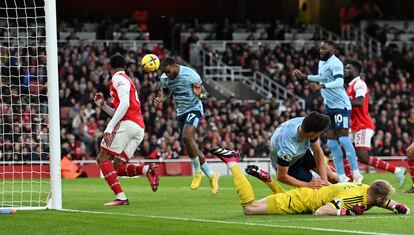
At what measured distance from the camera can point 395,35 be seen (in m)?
44.6

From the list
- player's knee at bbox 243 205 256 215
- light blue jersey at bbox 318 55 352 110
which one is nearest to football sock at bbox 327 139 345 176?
light blue jersey at bbox 318 55 352 110

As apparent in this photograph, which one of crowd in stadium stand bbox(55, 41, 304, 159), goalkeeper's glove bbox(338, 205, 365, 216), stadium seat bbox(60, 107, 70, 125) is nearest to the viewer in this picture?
goalkeeper's glove bbox(338, 205, 365, 216)

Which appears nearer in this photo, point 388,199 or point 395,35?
point 388,199

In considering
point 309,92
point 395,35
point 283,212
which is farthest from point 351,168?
point 395,35

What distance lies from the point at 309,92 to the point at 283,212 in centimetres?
2586

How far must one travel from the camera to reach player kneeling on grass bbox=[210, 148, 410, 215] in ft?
40.3

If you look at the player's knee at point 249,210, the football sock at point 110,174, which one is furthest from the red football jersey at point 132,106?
the player's knee at point 249,210

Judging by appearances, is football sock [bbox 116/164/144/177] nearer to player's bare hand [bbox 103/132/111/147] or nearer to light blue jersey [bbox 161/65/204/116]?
player's bare hand [bbox 103/132/111/147]

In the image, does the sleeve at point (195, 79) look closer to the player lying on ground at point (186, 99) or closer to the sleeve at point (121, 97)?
the player lying on ground at point (186, 99)

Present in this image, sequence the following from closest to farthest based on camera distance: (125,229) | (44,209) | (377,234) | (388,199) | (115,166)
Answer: (377,234)
(125,229)
(388,199)
(44,209)
(115,166)

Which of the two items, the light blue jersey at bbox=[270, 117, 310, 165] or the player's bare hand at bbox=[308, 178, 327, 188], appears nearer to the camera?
the player's bare hand at bbox=[308, 178, 327, 188]

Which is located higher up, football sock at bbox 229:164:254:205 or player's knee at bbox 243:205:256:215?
football sock at bbox 229:164:254:205

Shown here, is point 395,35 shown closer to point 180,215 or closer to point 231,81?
point 231,81

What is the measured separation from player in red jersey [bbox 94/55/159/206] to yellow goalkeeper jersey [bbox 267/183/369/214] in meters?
3.03
